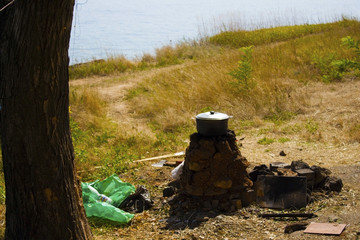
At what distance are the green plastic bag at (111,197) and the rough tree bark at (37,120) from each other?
1.09 meters

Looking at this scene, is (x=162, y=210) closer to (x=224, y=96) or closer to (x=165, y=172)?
(x=165, y=172)

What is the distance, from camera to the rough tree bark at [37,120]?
310 centimetres

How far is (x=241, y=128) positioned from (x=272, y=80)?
7.80 feet

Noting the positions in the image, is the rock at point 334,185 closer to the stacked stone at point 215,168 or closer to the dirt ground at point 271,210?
the dirt ground at point 271,210

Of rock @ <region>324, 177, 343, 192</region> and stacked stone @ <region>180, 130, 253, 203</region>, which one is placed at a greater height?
stacked stone @ <region>180, 130, 253, 203</region>

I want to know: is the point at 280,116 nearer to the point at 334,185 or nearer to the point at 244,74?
the point at 244,74

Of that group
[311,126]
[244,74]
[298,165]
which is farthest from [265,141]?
[244,74]

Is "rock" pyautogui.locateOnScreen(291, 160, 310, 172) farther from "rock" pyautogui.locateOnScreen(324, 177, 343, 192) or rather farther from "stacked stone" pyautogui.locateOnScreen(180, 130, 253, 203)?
"stacked stone" pyautogui.locateOnScreen(180, 130, 253, 203)

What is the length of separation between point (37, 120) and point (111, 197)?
216cm

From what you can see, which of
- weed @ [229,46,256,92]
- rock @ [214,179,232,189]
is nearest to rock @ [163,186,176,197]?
rock @ [214,179,232,189]

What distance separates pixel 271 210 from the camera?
4.57 metres

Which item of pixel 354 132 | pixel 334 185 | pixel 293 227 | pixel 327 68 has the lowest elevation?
pixel 293 227

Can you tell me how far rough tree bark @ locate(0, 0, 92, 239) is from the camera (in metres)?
3.10

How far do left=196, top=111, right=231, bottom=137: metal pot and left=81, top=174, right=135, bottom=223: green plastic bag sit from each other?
1.19 meters
